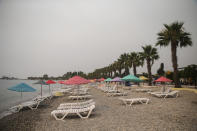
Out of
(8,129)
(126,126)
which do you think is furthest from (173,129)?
(8,129)

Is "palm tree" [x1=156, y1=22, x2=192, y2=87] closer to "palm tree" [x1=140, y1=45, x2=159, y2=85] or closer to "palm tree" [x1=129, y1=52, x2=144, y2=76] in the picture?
"palm tree" [x1=140, y1=45, x2=159, y2=85]

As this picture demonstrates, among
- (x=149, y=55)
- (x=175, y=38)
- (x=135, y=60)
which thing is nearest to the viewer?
(x=175, y=38)

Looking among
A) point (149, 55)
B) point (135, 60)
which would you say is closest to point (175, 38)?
point (149, 55)

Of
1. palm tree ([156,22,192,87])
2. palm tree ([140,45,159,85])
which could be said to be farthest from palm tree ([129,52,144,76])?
palm tree ([156,22,192,87])

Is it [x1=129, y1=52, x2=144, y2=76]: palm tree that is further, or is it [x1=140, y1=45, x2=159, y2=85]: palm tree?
[x1=129, y1=52, x2=144, y2=76]: palm tree

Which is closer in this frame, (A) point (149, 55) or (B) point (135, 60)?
(A) point (149, 55)

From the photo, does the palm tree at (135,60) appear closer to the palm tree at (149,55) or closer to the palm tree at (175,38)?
the palm tree at (149,55)

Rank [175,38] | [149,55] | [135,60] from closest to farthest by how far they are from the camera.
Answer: [175,38]
[149,55]
[135,60]

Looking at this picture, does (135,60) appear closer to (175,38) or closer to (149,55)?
(149,55)

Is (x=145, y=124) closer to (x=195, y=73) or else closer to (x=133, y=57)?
(x=195, y=73)

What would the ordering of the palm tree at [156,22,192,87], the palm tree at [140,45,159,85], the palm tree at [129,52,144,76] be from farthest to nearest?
the palm tree at [129,52,144,76]
the palm tree at [140,45,159,85]
the palm tree at [156,22,192,87]

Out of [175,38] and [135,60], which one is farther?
[135,60]

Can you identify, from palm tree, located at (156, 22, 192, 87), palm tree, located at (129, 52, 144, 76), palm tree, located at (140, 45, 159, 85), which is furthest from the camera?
palm tree, located at (129, 52, 144, 76)

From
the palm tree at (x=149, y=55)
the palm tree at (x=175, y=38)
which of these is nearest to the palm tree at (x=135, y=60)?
the palm tree at (x=149, y=55)
